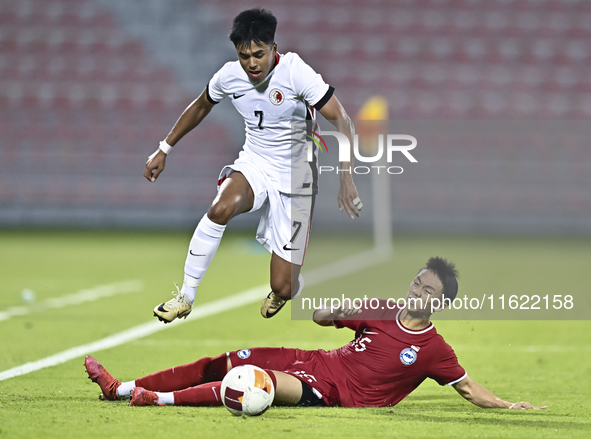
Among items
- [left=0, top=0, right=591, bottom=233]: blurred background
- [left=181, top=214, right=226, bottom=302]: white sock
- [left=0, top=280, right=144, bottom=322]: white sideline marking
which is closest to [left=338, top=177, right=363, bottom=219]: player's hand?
[left=181, top=214, right=226, bottom=302]: white sock

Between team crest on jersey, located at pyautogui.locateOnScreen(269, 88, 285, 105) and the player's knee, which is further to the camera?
team crest on jersey, located at pyautogui.locateOnScreen(269, 88, 285, 105)

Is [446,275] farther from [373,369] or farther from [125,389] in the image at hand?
[125,389]

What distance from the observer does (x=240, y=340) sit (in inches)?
266

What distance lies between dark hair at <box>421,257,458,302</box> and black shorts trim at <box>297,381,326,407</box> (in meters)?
0.88

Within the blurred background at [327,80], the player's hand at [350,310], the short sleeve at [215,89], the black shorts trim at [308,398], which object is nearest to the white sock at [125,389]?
the black shorts trim at [308,398]

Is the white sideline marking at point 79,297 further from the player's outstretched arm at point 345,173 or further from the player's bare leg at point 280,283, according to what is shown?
the player's outstretched arm at point 345,173

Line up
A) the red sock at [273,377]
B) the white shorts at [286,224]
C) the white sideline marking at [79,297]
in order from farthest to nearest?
the white sideline marking at [79,297] < the white shorts at [286,224] < the red sock at [273,377]

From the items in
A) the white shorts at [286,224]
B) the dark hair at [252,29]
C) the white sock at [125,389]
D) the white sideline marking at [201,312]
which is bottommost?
the white sideline marking at [201,312]

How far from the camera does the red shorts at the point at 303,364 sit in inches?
176

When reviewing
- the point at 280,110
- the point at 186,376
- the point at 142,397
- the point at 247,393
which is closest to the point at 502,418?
the point at 247,393

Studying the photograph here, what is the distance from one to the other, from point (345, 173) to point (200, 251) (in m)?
0.95

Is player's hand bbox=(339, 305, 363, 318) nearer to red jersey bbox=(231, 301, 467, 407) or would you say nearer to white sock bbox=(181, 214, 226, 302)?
red jersey bbox=(231, 301, 467, 407)

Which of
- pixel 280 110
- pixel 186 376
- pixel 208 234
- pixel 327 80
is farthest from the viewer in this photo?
pixel 327 80

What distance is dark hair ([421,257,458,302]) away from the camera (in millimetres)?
4422
